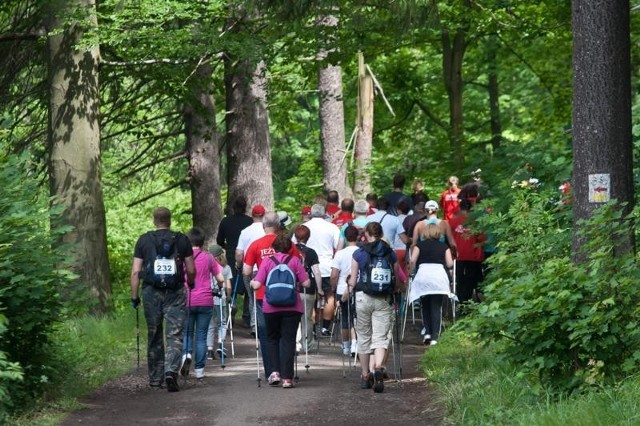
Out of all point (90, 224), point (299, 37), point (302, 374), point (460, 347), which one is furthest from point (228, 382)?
point (299, 37)

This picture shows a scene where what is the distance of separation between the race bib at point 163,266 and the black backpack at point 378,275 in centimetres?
196

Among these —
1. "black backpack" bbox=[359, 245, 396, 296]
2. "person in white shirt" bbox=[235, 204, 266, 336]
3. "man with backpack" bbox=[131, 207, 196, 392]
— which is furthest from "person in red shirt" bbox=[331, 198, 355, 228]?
"man with backpack" bbox=[131, 207, 196, 392]

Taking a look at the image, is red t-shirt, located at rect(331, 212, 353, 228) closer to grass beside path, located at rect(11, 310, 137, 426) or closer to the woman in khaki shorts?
grass beside path, located at rect(11, 310, 137, 426)

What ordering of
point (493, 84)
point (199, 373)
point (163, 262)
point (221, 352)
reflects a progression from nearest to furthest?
point (163, 262)
point (199, 373)
point (221, 352)
point (493, 84)

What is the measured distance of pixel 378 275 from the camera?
45.3 ft

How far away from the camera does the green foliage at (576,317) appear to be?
9.78 metres

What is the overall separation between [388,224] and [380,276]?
5806mm

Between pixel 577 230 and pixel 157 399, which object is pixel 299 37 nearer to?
pixel 157 399

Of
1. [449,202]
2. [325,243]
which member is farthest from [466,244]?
[449,202]

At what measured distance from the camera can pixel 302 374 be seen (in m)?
15.3

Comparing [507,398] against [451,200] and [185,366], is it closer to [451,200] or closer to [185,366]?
[185,366]

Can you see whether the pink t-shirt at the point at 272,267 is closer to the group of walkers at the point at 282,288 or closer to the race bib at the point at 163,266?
the group of walkers at the point at 282,288

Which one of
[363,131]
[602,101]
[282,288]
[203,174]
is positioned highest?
[363,131]

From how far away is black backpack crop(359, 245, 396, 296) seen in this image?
1378 centimetres
